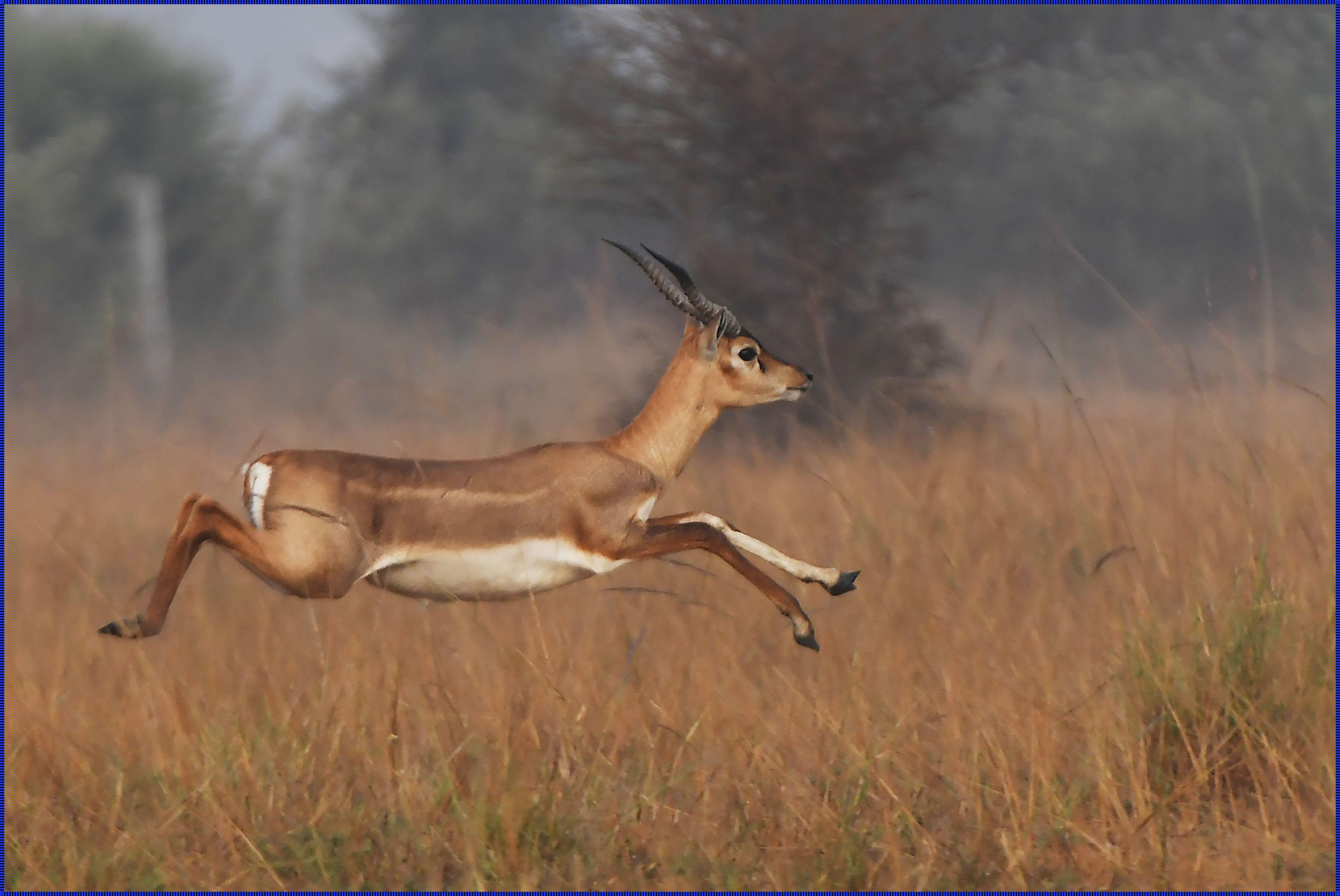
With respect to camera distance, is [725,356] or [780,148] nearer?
[725,356]

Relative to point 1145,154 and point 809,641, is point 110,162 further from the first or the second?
point 809,641

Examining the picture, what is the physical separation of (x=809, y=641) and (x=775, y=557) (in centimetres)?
27

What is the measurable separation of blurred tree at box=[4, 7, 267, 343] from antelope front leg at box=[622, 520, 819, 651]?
895 inches

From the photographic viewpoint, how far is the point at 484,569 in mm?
4406

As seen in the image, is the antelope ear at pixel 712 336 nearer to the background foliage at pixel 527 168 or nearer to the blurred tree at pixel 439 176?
the background foliage at pixel 527 168

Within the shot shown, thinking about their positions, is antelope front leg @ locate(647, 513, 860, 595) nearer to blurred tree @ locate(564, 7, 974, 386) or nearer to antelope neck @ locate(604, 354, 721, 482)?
antelope neck @ locate(604, 354, 721, 482)

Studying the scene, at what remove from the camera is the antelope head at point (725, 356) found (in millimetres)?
4668

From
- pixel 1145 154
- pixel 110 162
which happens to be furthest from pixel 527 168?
pixel 1145 154

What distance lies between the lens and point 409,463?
4543mm

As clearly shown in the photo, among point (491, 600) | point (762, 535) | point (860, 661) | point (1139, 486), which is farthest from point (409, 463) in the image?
point (1139, 486)

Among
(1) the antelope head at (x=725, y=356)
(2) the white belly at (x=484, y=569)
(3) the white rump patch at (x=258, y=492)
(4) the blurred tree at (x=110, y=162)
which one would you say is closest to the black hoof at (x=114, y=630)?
(3) the white rump patch at (x=258, y=492)

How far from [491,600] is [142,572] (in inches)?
162

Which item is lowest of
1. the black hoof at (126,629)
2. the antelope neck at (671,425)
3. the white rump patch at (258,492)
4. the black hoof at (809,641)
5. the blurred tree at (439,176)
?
the blurred tree at (439,176)

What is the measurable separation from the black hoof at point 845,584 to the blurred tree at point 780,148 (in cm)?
602
